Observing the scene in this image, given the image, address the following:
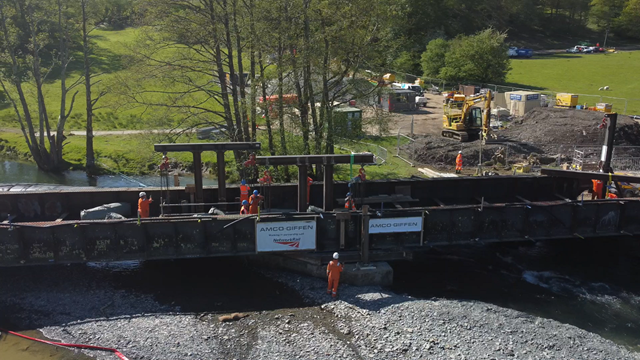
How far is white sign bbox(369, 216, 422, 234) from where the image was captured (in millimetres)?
15594

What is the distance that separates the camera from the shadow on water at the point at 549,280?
14438mm

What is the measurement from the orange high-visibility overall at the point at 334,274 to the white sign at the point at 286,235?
1.27 m

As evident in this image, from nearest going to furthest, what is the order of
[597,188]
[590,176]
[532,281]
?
1. [532,281]
2. [590,176]
3. [597,188]

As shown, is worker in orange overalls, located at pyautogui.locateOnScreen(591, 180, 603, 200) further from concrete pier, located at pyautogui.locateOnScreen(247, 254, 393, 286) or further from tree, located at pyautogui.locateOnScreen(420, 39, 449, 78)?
tree, located at pyautogui.locateOnScreen(420, 39, 449, 78)

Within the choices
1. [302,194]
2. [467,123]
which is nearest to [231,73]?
[302,194]

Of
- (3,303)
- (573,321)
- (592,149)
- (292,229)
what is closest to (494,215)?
(573,321)

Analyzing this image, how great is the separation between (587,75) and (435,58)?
2263cm

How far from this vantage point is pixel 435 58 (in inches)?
2279

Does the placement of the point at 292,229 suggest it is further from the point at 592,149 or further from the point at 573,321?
the point at 592,149

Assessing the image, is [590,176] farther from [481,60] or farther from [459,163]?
[481,60]

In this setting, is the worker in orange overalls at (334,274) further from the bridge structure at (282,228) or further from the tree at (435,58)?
the tree at (435,58)

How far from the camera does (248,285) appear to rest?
15.8m

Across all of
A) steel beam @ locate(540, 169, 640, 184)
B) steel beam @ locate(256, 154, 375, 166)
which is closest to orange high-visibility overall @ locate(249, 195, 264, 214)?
steel beam @ locate(256, 154, 375, 166)

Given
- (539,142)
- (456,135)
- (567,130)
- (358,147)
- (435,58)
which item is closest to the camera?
(358,147)
